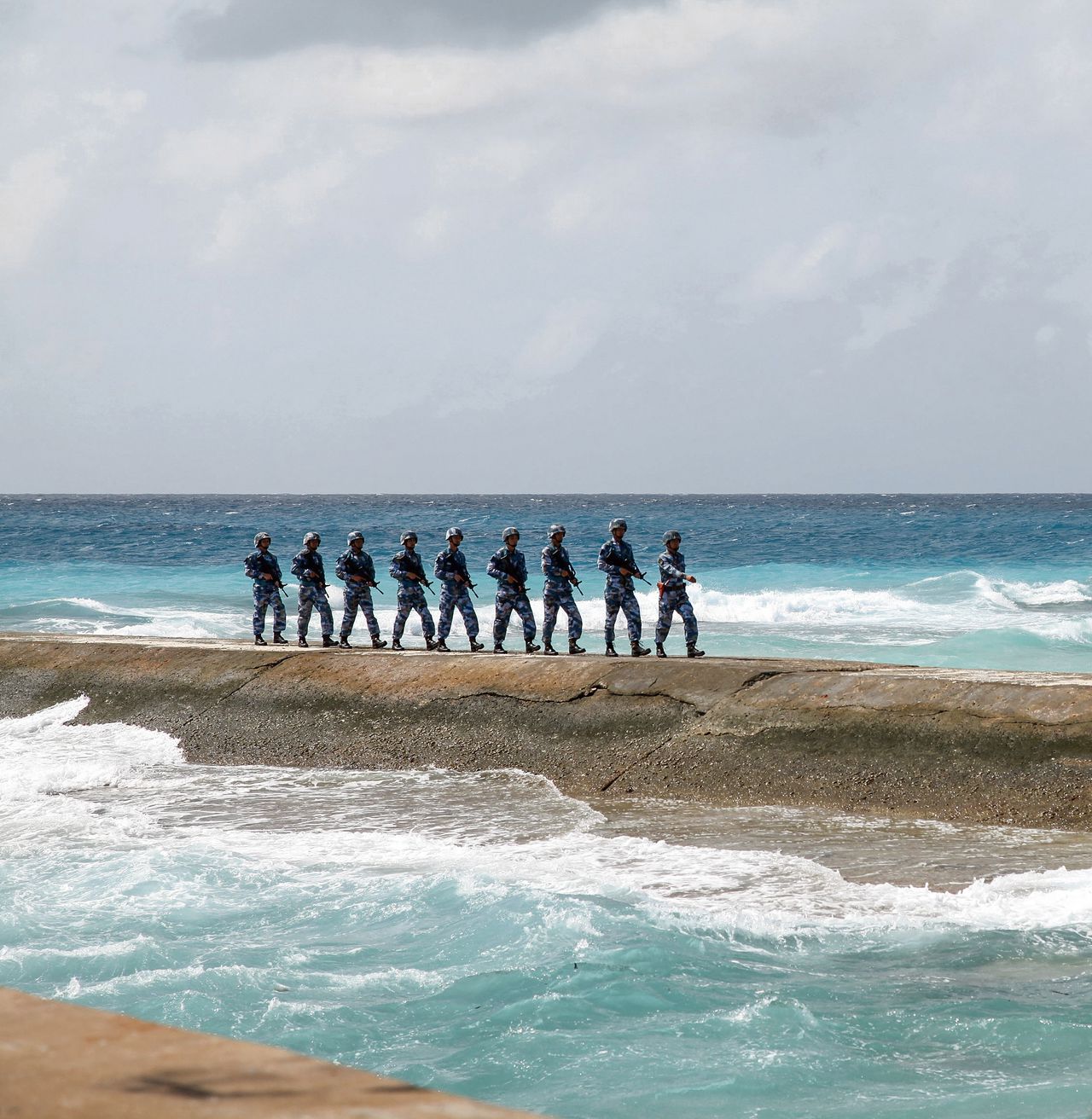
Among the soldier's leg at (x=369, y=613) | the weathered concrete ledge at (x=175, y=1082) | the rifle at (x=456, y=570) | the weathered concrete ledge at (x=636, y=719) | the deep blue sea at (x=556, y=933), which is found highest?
the rifle at (x=456, y=570)

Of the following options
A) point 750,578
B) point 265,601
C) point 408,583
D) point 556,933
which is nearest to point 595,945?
point 556,933

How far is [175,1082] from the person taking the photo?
6.06 ft

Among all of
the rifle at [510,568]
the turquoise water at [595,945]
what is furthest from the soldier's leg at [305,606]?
the turquoise water at [595,945]

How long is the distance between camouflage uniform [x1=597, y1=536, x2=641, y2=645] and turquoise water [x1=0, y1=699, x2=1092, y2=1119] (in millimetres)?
4478

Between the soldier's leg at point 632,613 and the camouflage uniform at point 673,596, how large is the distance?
0.31 m

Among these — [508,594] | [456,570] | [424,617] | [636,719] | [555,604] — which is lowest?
[636,719]

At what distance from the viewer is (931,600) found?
3297 centimetres

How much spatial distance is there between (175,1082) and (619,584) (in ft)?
41.1

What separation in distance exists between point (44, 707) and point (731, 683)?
7739mm

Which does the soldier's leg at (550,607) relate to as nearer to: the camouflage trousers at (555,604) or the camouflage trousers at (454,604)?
the camouflage trousers at (555,604)

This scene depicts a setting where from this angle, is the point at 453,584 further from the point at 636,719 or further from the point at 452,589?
the point at 636,719

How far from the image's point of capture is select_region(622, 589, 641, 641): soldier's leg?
1413cm

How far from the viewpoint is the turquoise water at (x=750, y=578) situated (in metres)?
24.4

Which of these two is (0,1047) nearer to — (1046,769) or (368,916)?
(368,916)
